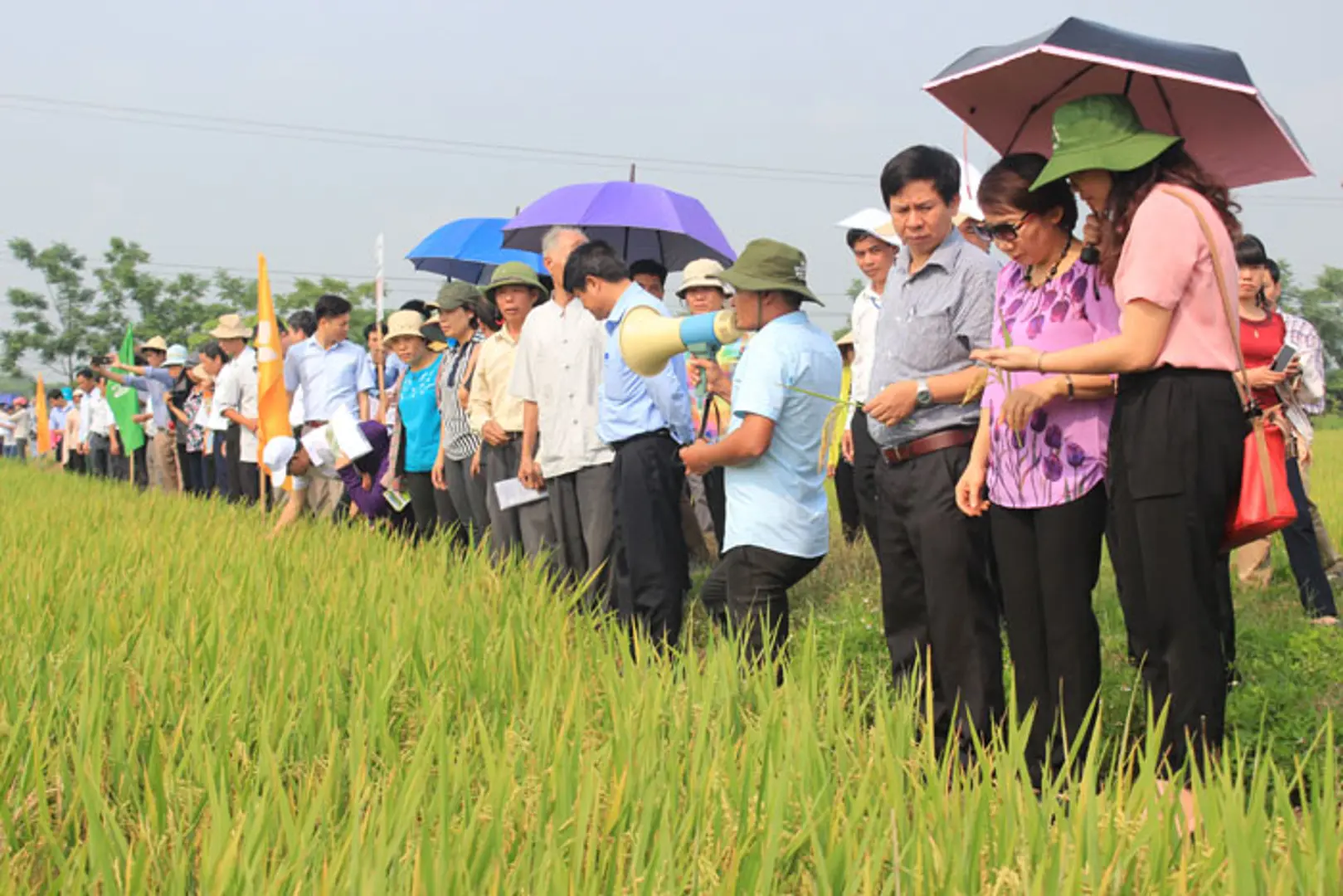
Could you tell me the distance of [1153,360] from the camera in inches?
92.8

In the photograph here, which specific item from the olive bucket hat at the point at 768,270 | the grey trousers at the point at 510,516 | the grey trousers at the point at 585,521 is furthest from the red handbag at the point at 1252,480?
the grey trousers at the point at 510,516

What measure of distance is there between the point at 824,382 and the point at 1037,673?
102 centimetres

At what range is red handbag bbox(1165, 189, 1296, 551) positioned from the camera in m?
2.31

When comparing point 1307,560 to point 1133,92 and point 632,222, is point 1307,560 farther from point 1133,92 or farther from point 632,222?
point 632,222

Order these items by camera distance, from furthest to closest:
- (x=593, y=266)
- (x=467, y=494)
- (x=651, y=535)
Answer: (x=467, y=494) < (x=593, y=266) < (x=651, y=535)

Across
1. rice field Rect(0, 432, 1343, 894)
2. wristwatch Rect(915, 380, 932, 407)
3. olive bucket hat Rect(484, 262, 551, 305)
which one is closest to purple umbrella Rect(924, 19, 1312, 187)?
wristwatch Rect(915, 380, 932, 407)

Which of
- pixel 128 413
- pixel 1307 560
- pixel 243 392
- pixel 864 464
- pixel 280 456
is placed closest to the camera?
pixel 864 464

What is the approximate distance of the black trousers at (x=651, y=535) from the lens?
4.17 meters

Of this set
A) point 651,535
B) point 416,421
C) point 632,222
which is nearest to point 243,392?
point 416,421

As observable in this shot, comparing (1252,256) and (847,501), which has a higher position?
(1252,256)

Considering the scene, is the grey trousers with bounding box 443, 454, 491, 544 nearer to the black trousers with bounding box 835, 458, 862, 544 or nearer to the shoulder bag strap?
the black trousers with bounding box 835, 458, 862, 544

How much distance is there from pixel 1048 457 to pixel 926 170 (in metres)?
0.78

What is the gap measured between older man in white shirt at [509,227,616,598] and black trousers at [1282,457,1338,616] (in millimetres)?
2474

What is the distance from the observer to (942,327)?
314cm
